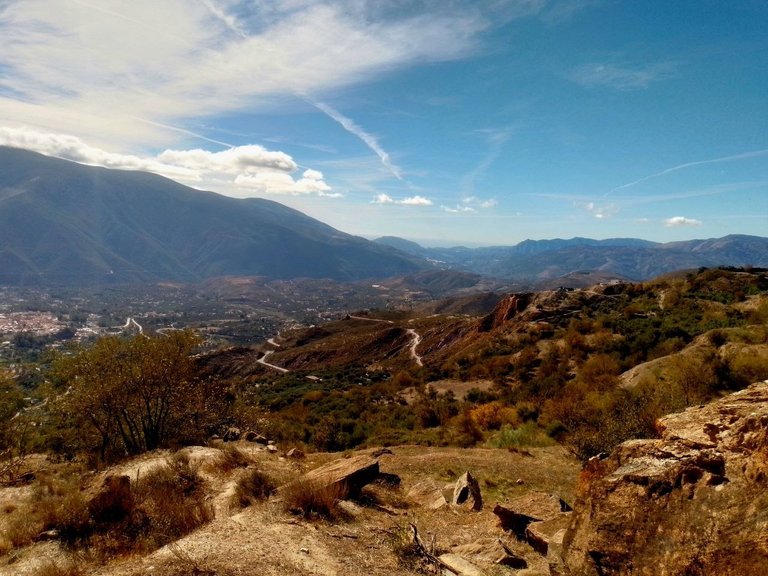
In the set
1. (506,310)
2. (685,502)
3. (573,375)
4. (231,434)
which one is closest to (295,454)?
(231,434)

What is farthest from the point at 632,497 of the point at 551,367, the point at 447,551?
the point at 551,367

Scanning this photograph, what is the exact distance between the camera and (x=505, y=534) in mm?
7855

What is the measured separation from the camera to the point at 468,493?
973 cm

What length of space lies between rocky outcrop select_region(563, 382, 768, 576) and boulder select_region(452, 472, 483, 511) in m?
4.33

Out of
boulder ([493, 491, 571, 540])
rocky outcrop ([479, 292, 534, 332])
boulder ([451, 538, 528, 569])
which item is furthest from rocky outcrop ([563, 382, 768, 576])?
rocky outcrop ([479, 292, 534, 332])

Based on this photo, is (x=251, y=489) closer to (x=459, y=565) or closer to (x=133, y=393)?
(x=459, y=565)

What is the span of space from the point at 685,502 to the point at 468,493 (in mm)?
6021

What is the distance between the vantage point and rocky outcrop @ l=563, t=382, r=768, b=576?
3904 millimetres

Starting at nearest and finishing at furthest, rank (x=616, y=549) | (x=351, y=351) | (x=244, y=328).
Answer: (x=616, y=549), (x=351, y=351), (x=244, y=328)

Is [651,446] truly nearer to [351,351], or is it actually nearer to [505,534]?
[505,534]

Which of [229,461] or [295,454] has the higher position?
[229,461]

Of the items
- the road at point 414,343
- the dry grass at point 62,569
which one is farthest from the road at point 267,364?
the dry grass at point 62,569

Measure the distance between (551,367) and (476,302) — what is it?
159529mm

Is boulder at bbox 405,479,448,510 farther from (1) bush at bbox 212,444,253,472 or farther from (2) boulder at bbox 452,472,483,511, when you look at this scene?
(1) bush at bbox 212,444,253,472
